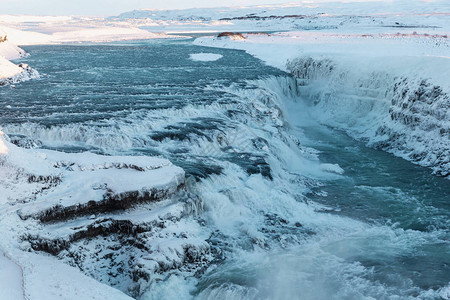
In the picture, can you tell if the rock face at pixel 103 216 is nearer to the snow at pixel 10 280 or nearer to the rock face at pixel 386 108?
the snow at pixel 10 280

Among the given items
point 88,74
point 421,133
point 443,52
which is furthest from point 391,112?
point 88,74

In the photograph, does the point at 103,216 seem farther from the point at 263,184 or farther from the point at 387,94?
the point at 387,94

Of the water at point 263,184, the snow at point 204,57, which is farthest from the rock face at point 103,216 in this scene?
the snow at point 204,57

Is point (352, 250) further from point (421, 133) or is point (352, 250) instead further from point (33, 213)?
point (421, 133)

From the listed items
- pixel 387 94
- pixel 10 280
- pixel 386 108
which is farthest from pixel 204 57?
pixel 10 280

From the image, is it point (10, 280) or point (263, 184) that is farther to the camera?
point (263, 184)
